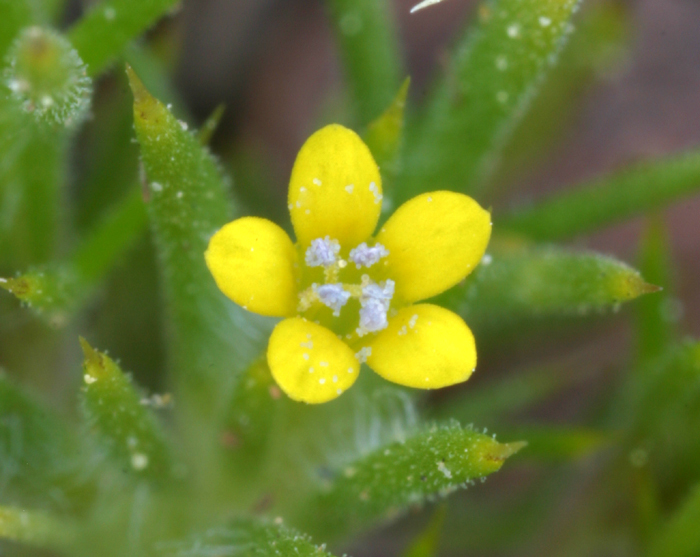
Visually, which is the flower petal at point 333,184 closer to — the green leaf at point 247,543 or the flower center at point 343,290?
the flower center at point 343,290

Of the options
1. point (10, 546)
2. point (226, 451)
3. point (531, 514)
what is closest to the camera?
point (226, 451)

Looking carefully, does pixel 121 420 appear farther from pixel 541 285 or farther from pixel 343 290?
pixel 541 285

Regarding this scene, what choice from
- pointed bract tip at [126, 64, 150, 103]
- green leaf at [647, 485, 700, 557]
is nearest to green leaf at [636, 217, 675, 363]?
green leaf at [647, 485, 700, 557]

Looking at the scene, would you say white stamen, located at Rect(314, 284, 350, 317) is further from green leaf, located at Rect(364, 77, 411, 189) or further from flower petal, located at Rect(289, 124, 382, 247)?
green leaf, located at Rect(364, 77, 411, 189)

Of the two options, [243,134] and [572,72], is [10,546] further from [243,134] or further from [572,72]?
[572,72]

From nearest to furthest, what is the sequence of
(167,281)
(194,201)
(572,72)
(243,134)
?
(194,201), (167,281), (572,72), (243,134)

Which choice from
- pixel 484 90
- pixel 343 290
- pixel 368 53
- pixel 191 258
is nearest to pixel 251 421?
pixel 191 258

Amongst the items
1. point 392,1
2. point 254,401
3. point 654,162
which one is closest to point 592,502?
point 654,162
